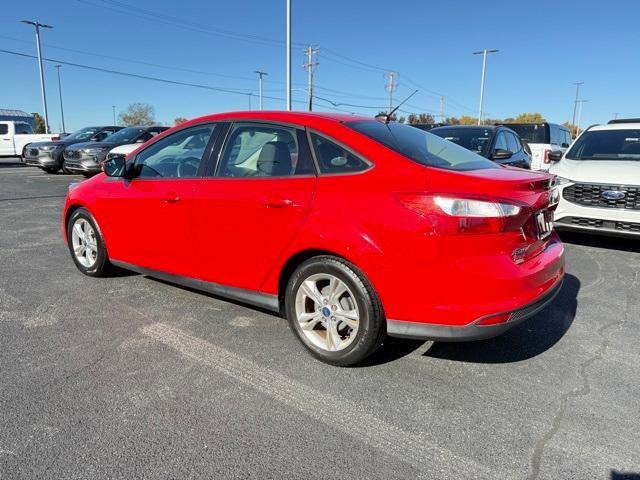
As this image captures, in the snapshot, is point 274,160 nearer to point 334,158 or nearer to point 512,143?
point 334,158

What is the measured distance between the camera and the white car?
18.4 ft

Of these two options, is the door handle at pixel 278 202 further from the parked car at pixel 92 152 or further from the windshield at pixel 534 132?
the windshield at pixel 534 132

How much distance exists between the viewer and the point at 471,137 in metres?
8.01

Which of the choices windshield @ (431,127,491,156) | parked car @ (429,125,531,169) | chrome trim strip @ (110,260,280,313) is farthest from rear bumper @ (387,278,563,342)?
windshield @ (431,127,491,156)

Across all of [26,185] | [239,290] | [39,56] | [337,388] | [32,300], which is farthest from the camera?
[39,56]

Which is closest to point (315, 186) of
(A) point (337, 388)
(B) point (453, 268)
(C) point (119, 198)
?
(B) point (453, 268)

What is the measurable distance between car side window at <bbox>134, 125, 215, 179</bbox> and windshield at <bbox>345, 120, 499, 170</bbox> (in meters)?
1.28

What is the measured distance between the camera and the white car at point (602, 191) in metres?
5.60

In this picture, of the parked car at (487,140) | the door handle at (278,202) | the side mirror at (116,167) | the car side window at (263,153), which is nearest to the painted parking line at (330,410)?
the door handle at (278,202)

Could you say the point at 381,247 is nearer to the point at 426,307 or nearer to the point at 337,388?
the point at 426,307

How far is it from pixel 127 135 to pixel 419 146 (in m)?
13.7

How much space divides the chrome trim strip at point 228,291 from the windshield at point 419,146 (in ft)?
4.23

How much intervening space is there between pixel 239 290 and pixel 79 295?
70.5 inches

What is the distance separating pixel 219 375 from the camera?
9.70ft
